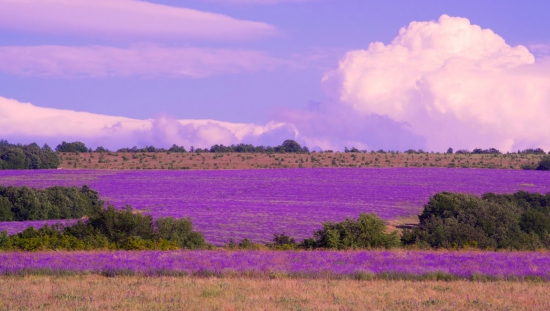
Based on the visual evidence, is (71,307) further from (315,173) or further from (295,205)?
(315,173)

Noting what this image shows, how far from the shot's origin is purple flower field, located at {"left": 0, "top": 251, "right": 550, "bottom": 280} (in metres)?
13.5

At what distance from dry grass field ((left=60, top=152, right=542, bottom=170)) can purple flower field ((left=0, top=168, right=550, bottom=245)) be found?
34.1 feet

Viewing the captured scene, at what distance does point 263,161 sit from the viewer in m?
69.4

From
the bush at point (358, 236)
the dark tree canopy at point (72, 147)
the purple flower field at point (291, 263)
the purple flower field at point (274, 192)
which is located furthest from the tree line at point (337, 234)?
the dark tree canopy at point (72, 147)

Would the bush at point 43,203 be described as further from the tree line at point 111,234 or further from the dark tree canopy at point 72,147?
the dark tree canopy at point 72,147

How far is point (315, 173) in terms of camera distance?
179 ft

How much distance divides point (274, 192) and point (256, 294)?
29.0 m

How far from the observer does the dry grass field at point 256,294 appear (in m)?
9.89

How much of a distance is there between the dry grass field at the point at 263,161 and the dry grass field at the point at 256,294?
168 ft

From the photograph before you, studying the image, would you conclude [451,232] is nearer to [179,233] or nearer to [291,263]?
[179,233]

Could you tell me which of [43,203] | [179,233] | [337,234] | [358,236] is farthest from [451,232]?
[43,203]

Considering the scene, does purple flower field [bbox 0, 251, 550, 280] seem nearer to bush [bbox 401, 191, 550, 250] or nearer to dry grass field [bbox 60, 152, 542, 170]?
bush [bbox 401, 191, 550, 250]

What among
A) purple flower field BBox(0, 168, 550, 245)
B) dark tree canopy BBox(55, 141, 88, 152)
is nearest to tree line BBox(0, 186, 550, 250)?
purple flower field BBox(0, 168, 550, 245)

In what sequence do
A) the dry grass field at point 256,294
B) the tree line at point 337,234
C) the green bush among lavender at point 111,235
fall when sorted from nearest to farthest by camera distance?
the dry grass field at point 256,294 → the green bush among lavender at point 111,235 → the tree line at point 337,234
